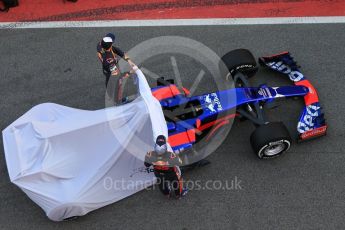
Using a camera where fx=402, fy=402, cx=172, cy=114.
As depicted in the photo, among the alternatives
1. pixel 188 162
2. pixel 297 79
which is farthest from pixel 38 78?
pixel 297 79

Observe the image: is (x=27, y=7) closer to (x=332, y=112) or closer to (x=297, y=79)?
(x=297, y=79)

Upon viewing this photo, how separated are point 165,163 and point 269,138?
5.54ft

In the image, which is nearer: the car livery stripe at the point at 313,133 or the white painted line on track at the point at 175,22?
the car livery stripe at the point at 313,133

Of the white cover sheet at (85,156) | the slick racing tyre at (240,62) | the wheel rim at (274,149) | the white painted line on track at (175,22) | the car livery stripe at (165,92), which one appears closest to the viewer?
the white cover sheet at (85,156)

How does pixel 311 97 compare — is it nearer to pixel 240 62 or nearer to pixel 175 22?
pixel 240 62

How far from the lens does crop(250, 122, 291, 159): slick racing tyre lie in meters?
5.86

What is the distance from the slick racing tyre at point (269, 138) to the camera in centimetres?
586

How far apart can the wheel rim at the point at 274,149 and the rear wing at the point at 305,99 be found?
40 cm

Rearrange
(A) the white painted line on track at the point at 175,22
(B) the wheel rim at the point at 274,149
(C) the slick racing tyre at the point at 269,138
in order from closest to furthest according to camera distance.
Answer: (C) the slick racing tyre at the point at 269,138
(B) the wheel rim at the point at 274,149
(A) the white painted line on track at the point at 175,22

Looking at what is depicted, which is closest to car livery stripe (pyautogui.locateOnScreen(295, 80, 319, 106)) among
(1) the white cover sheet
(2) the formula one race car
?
(2) the formula one race car

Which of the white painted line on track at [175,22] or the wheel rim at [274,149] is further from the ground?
the white painted line on track at [175,22]

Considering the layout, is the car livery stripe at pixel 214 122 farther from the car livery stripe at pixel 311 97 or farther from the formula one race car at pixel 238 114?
the car livery stripe at pixel 311 97

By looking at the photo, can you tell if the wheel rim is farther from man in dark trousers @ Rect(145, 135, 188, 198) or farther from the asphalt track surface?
man in dark trousers @ Rect(145, 135, 188, 198)

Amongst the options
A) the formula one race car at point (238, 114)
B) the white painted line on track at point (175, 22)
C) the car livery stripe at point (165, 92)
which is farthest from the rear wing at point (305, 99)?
the car livery stripe at point (165, 92)
